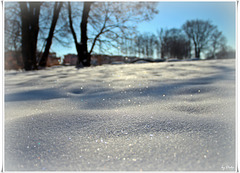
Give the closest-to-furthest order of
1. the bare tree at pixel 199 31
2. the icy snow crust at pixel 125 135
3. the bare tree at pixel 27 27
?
the icy snow crust at pixel 125 135
the bare tree at pixel 27 27
the bare tree at pixel 199 31

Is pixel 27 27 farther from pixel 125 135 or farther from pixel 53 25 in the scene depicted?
pixel 125 135

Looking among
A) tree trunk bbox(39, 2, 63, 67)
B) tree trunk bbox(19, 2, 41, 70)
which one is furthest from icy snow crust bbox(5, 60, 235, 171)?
tree trunk bbox(39, 2, 63, 67)

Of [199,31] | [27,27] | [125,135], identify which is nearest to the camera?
[125,135]

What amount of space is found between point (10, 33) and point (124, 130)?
6.60 meters

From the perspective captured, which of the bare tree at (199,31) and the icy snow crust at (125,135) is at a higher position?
the bare tree at (199,31)

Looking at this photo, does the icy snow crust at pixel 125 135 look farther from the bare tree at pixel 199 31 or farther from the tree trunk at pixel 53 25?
the bare tree at pixel 199 31

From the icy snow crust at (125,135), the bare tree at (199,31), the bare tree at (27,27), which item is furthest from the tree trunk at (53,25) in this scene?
the bare tree at (199,31)

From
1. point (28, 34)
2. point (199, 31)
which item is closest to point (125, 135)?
point (28, 34)

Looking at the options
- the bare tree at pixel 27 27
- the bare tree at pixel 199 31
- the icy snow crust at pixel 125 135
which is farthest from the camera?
the bare tree at pixel 199 31

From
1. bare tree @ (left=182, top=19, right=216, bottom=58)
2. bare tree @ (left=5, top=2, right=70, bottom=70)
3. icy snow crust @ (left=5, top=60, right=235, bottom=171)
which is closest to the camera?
icy snow crust @ (left=5, top=60, right=235, bottom=171)

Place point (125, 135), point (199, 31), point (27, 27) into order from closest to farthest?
point (125, 135) < point (27, 27) < point (199, 31)

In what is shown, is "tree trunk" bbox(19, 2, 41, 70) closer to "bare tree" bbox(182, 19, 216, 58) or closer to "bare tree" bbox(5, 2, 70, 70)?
"bare tree" bbox(5, 2, 70, 70)

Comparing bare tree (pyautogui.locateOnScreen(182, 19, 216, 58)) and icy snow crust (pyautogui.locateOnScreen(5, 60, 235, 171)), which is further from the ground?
bare tree (pyautogui.locateOnScreen(182, 19, 216, 58))

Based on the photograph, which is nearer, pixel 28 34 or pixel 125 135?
pixel 125 135
